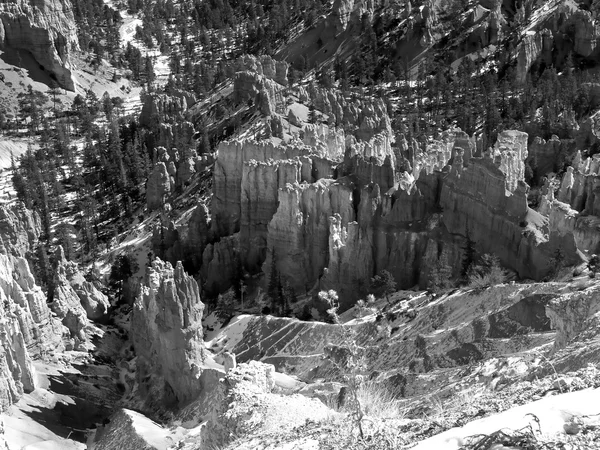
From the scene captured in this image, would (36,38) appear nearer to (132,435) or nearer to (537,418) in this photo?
(132,435)

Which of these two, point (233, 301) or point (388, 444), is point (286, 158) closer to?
point (233, 301)

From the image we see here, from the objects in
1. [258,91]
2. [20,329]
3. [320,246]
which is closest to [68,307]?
[20,329]

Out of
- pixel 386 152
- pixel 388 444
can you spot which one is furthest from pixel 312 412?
pixel 386 152

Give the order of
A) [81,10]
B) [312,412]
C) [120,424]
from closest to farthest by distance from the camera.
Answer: [312,412]
[120,424]
[81,10]

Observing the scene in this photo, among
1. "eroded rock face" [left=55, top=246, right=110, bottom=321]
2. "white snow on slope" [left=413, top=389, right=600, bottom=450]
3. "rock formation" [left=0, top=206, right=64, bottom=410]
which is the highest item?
"white snow on slope" [left=413, top=389, right=600, bottom=450]

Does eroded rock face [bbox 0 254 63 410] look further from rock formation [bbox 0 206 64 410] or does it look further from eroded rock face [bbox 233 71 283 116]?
eroded rock face [bbox 233 71 283 116]

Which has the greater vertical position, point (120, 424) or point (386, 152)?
point (386, 152)

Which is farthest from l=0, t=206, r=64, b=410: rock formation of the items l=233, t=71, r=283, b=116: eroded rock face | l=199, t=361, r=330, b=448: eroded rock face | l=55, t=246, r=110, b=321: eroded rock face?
l=233, t=71, r=283, b=116: eroded rock face

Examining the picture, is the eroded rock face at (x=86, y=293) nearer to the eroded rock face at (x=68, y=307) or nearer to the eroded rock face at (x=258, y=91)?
the eroded rock face at (x=68, y=307)
